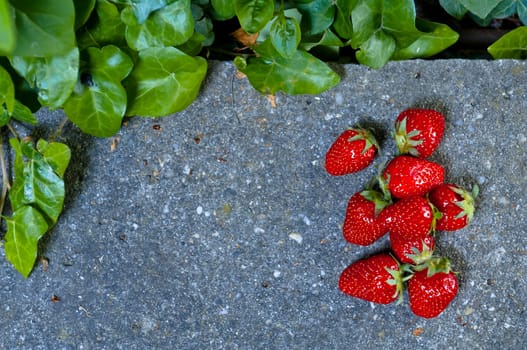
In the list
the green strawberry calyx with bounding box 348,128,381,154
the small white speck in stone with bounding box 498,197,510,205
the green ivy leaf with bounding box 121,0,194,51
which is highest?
the green ivy leaf with bounding box 121,0,194,51

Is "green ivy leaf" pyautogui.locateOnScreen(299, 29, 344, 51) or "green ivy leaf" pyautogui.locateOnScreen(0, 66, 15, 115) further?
"green ivy leaf" pyautogui.locateOnScreen(299, 29, 344, 51)

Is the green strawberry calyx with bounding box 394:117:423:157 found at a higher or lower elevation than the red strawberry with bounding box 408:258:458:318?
higher

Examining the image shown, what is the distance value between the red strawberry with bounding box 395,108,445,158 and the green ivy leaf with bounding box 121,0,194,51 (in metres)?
0.38

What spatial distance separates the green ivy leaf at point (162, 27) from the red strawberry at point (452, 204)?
19.0 inches

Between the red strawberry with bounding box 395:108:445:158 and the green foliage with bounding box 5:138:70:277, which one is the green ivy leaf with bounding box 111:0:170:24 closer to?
the green foliage with bounding box 5:138:70:277

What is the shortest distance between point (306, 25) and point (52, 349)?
0.72 metres

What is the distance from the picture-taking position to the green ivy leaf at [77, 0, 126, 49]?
1.05m

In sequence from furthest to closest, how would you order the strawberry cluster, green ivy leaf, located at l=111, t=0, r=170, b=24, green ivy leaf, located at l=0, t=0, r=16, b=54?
the strawberry cluster, green ivy leaf, located at l=111, t=0, r=170, b=24, green ivy leaf, located at l=0, t=0, r=16, b=54

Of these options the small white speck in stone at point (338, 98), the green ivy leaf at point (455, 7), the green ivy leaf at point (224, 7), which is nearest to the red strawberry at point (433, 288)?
the small white speck in stone at point (338, 98)

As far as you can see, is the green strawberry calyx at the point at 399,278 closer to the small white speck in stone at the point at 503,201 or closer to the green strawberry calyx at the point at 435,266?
the green strawberry calyx at the point at 435,266

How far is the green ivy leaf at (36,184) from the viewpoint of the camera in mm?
1105

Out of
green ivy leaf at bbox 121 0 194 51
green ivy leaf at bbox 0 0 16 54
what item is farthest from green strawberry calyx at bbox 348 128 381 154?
green ivy leaf at bbox 0 0 16 54

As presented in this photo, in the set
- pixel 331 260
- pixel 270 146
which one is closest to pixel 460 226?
pixel 331 260

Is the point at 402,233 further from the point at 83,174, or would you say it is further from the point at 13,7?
the point at 13,7
